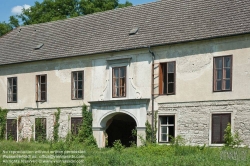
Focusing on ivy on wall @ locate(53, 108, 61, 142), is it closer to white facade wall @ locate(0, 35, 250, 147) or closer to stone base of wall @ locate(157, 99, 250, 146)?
white facade wall @ locate(0, 35, 250, 147)

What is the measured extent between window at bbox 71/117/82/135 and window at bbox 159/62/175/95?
5.43 meters

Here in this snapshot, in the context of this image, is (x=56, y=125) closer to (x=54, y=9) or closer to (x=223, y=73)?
(x=223, y=73)

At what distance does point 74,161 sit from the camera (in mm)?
17047

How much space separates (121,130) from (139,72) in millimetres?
4914

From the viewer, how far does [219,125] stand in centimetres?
2241

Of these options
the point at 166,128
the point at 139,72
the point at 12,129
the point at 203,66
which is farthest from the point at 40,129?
the point at 203,66

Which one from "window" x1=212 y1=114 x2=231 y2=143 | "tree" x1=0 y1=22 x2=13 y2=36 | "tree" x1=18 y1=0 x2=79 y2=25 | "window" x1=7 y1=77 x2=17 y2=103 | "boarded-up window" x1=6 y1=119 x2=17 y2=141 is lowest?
"boarded-up window" x1=6 y1=119 x2=17 y2=141

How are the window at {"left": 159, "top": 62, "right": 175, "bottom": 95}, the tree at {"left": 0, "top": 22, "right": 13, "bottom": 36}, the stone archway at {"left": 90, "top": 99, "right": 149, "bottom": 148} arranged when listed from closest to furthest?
the window at {"left": 159, "top": 62, "right": 175, "bottom": 95}, the stone archway at {"left": 90, "top": 99, "right": 149, "bottom": 148}, the tree at {"left": 0, "top": 22, "right": 13, "bottom": 36}

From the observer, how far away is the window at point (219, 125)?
72.9ft

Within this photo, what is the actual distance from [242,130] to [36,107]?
13.0 m

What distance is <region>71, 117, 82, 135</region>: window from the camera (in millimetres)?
27605

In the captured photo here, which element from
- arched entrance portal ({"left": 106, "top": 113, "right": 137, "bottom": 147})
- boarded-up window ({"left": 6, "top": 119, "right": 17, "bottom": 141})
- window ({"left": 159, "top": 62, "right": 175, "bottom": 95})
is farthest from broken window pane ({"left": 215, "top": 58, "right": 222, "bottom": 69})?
boarded-up window ({"left": 6, "top": 119, "right": 17, "bottom": 141})

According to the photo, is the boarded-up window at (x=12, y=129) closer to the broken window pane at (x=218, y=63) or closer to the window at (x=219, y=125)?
the window at (x=219, y=125)

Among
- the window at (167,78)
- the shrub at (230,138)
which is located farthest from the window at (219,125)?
the window at (167,78)
